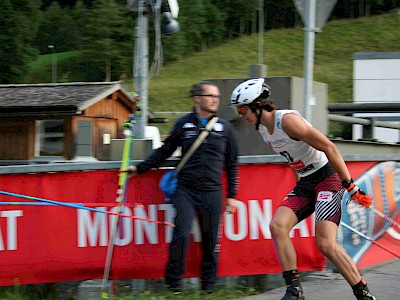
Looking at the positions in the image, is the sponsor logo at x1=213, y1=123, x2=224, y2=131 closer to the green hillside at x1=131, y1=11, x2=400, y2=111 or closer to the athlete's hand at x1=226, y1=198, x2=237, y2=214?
the athlete's hand at x1=226, y1=198, x2=237, y2=214

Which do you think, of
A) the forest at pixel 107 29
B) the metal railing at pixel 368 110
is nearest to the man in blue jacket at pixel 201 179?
the metal railing at pixel 368 110

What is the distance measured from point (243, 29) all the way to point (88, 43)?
1687 inches

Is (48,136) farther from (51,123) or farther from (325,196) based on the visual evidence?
(325,196)

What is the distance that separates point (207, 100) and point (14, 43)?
68922mm

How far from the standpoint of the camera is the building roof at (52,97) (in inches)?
1104

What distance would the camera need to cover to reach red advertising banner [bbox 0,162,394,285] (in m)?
6.82

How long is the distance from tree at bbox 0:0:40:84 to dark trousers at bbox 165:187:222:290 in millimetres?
67030

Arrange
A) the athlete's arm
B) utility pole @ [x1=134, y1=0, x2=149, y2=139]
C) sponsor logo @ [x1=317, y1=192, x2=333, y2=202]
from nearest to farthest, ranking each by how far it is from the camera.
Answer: the athlete's arm, sponsor logo @ [x1=317, y1=192, x2=333, y2=202], utility pole @ [x1=134, y1=0, x2=149, y2=139]

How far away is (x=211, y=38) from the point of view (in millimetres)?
118812

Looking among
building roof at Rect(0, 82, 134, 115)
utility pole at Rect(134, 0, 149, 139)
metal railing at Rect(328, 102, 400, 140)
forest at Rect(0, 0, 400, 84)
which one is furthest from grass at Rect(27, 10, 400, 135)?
utility pole at Rect(134, 0, 149, 139)

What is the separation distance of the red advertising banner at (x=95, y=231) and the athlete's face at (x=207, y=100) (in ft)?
2.50

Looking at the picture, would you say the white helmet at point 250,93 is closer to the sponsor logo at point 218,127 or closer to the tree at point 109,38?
the sponsor logo at point 218,127

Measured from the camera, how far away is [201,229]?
22.2 feet

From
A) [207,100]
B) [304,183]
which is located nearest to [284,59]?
[207,100]
